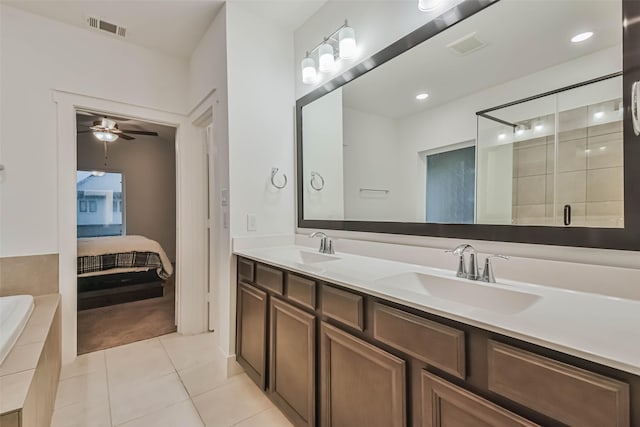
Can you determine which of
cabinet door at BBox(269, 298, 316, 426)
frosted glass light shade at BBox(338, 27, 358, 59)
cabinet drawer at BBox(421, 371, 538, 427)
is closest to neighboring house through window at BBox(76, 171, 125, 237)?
cabinet door at BBox(269, 298, 316, 426)

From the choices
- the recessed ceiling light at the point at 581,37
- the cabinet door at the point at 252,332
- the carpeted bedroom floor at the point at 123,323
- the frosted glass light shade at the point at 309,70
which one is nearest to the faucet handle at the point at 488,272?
the recessed ceiling light at the point at 581,37

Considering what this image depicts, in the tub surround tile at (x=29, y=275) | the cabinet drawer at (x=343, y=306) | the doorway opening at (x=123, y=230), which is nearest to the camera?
the cabinet drawer at (x=343, y=306)

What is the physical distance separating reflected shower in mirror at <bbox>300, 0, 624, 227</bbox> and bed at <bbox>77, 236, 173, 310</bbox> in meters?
3.21

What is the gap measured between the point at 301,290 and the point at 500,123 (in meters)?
1.18

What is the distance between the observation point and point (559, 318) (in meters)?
0.73

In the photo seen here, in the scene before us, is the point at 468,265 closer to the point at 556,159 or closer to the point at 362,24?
the point at 556,159

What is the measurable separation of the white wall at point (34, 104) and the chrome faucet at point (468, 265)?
2838mm

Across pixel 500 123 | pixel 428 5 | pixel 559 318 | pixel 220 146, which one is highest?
pixel 428 5

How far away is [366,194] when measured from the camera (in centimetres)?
187

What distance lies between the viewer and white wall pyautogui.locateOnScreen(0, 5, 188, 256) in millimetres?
2053

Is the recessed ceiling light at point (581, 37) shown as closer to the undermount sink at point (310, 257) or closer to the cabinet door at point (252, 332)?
the undermount sink at point (310, 257)

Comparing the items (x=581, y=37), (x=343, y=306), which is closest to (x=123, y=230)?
(x=343, y=306)

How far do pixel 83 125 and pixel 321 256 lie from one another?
209 inches

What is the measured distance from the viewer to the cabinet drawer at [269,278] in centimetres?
157
